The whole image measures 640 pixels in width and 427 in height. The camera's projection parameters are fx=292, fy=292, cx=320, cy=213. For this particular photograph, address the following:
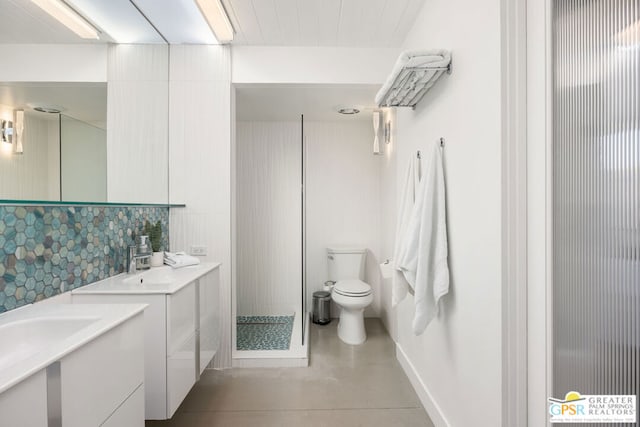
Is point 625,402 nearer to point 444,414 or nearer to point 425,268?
point 425,268

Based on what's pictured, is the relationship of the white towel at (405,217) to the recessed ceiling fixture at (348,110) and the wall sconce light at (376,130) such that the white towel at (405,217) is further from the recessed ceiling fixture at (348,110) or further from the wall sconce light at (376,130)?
the recessed ceiling fixture at (348,110)

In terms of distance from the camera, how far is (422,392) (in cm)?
189

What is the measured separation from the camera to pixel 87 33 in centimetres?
156

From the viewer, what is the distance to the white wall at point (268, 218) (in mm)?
3404

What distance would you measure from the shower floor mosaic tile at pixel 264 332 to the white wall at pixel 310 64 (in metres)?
2.24

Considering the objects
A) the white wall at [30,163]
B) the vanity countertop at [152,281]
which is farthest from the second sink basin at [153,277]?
the white wall at [30,163]

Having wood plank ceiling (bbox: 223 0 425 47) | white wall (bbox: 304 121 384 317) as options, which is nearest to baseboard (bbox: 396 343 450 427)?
white wall (bbox: 304 121 384 317)

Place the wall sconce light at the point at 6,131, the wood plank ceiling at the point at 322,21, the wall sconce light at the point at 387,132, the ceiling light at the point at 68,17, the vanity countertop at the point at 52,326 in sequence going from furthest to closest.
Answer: the wall sconce light at the point at 387,132 < the wood plank ceiling at the point at 322,21 < the ceiling light at the point at 68,17 < the wall sconce light at the point at 6,131 < the vanity countertop at the point at 52,326

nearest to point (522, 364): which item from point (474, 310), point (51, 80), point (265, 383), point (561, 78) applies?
point (474, 310)

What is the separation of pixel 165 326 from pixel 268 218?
2.12 metres

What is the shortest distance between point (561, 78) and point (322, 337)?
269cm

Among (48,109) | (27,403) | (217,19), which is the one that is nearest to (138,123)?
(48,109)

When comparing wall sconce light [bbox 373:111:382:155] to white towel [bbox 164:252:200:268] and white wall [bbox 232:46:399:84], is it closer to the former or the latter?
white wall [bbox 232:46:399:84]

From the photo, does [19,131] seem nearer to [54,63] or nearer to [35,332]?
[54,63]
